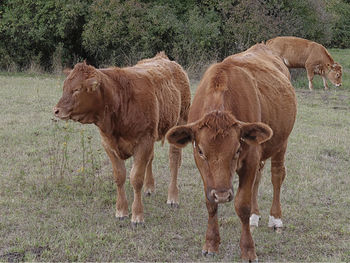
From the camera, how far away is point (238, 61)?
536cm

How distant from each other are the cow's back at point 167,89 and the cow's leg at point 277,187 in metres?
1.44

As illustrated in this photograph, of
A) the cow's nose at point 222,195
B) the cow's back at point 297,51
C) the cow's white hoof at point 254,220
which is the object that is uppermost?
the cow's nose at point 222,195

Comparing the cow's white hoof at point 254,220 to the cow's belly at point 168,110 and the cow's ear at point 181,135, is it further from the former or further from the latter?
the cow's ear at point 181,135

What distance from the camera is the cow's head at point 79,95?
5.33 meters

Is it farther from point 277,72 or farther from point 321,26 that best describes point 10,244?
point 321,26

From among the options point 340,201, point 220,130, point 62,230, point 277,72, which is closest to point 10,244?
point 62,230

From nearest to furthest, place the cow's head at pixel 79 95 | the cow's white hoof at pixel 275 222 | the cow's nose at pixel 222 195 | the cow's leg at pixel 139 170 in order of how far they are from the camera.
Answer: the cow's nose at pixel 222 195 → the cow's head at pixel 79 95 → the cow's white hoof at pixel 275 222 → the cow's leg at pixel 139 170

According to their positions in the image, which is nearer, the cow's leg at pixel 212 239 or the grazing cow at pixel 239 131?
the grazing cow at pixel 239 131

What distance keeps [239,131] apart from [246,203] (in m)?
0.84

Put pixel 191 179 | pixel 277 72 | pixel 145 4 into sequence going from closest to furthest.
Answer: pixel 277 72 < pixel 191 179 < pixel 145 4

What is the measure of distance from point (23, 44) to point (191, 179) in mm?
15603

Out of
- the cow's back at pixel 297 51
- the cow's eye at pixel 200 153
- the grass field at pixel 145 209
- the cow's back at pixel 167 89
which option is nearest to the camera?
the cow's eye at pixel 200 153

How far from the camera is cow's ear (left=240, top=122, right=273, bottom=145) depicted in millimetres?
4145

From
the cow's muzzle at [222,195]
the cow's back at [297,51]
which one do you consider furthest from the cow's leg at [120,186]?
the cow's back at [297,51]
